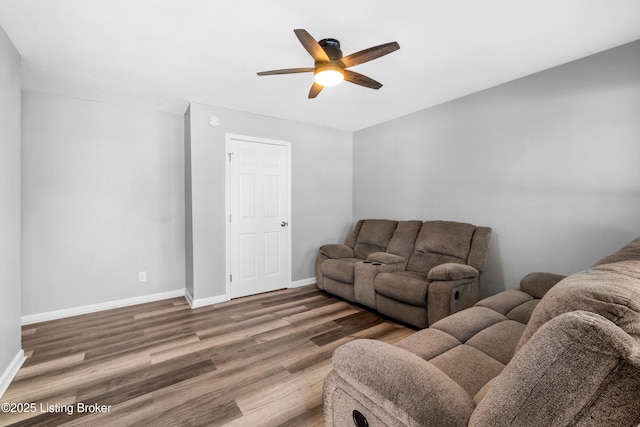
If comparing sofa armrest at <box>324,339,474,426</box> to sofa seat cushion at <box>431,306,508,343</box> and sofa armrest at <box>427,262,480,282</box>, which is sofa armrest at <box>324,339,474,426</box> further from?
sofa armrest at <box>427,262,480,282</box>

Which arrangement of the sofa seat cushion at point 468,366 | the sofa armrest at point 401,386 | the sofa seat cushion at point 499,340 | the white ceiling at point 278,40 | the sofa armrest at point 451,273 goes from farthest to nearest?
1. the sofa armrest at point 451,273
2. the white ceiling at point 278,40
3. the sofa seat cushion at point 499,340
4. the sofa seat cushion at point 468,366
5. the sofa armrest at point 401,386

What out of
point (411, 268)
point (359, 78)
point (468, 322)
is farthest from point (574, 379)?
point (411, 268)

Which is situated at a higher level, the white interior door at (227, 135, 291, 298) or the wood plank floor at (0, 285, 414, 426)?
the white interior door at (227, 135, 291, 298)

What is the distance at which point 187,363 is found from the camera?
2264mm

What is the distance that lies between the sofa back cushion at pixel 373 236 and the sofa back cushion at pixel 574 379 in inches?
131

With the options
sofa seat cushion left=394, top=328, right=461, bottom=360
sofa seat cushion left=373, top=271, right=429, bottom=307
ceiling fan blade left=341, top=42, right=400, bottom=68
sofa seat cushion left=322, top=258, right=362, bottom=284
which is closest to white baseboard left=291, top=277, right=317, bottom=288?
sofa seat cushion left=322, top=258, right=362, bottom=284

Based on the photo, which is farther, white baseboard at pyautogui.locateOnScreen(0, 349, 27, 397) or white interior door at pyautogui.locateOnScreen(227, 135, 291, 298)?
white interior door at pyautogui.locateOnScreen(227, 135, 291, 298)

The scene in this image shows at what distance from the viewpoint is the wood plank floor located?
1.72 metres

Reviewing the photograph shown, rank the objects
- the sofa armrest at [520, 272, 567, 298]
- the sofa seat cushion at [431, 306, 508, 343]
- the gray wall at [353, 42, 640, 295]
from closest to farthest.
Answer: the sofa seat cushion at [431, 306, 508, 343], the sofa armrest at [520, 272, 567, 298], the gray wall at [353, 42, 640, 295]

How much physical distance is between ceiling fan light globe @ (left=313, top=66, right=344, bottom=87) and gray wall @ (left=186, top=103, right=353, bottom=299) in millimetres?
1981

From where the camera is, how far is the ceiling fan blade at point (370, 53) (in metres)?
1.92

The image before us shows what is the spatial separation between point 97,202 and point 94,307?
1.31 meters

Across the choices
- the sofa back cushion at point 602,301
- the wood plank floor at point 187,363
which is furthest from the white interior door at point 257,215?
the sofa back cushion at point 602,301

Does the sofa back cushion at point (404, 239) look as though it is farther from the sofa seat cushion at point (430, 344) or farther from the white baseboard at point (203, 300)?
the white baseboard at point (203, 300)
